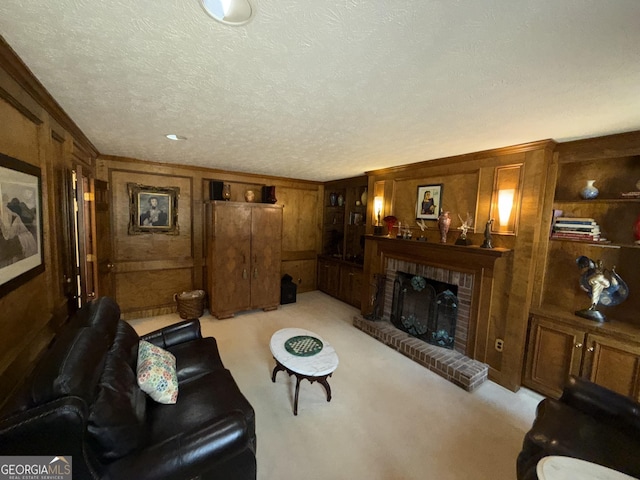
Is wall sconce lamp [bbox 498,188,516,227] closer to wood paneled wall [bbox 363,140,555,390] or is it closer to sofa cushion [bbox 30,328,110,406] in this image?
wood paneled wall [bbox 363,140,555,390]

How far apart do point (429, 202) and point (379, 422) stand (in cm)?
253

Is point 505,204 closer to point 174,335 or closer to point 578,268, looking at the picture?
Result: point 578,268

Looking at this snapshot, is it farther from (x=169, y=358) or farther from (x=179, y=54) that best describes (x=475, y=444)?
(x=179, y=54)

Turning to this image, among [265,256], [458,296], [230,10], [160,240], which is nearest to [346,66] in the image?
[230,10]

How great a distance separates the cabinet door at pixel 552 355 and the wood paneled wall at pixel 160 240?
441 centimetres

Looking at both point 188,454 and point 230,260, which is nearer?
point 188,454

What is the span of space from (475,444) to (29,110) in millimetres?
3656

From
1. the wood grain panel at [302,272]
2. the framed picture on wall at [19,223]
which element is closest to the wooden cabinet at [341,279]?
the wood grain panel at [302,272]

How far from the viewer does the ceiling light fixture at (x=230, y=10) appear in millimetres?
875

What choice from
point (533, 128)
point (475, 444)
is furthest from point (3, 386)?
point (533, 128)

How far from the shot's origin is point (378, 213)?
4004 millimetres

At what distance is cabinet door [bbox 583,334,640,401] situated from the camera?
1997 millimetres

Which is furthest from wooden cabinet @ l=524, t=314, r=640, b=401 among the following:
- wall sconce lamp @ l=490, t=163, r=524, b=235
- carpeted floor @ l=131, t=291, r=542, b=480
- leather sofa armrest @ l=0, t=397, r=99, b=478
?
leather sofa armrest @ l=0, t=397, r=99, b=478
